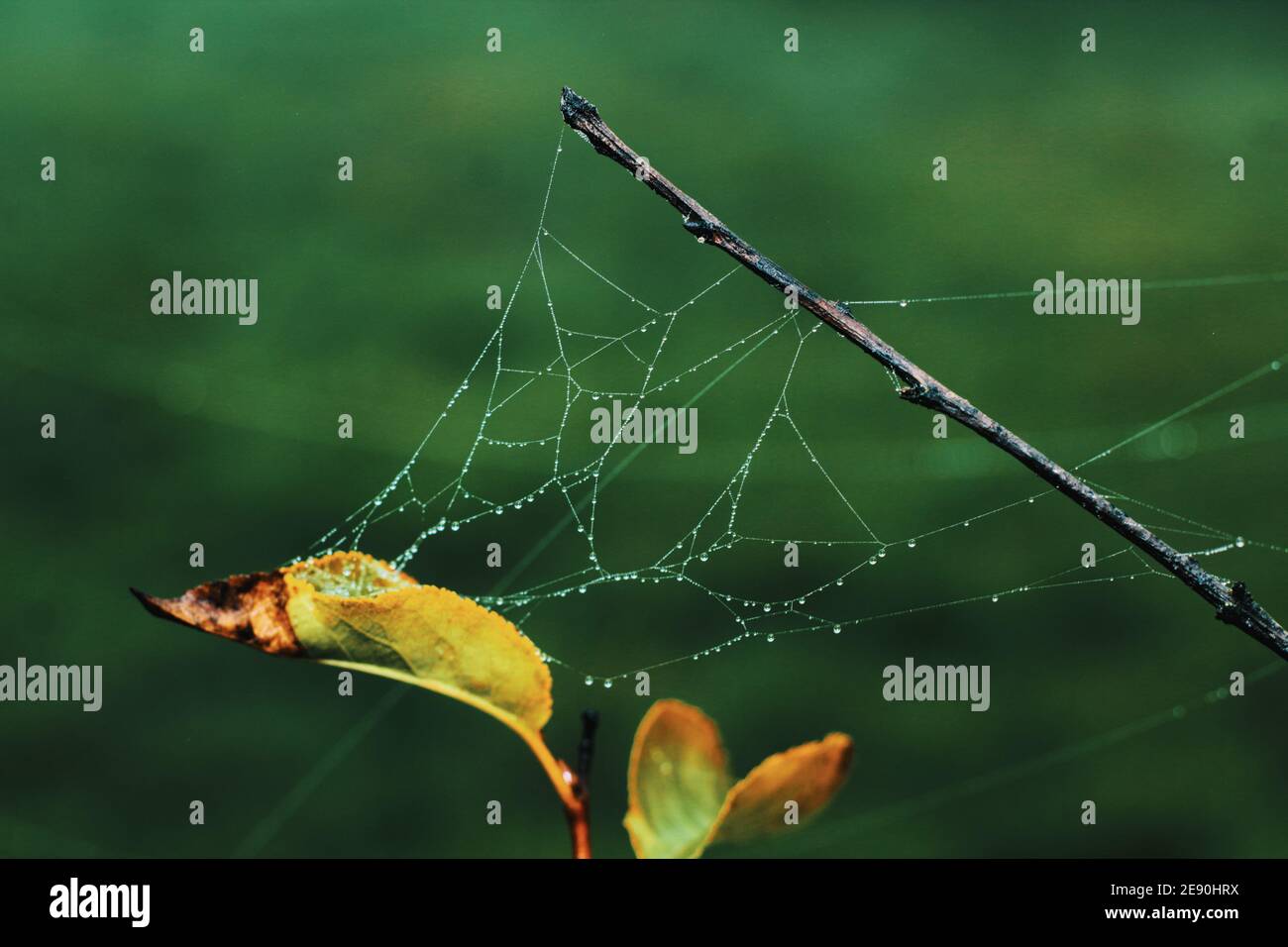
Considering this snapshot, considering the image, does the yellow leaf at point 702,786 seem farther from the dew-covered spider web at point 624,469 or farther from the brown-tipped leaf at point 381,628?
the dew-covered spider web at point 624,469

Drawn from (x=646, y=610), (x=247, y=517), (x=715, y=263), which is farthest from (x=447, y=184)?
(x=646, y=610)

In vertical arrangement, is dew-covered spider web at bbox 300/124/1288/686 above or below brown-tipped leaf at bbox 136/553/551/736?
above
